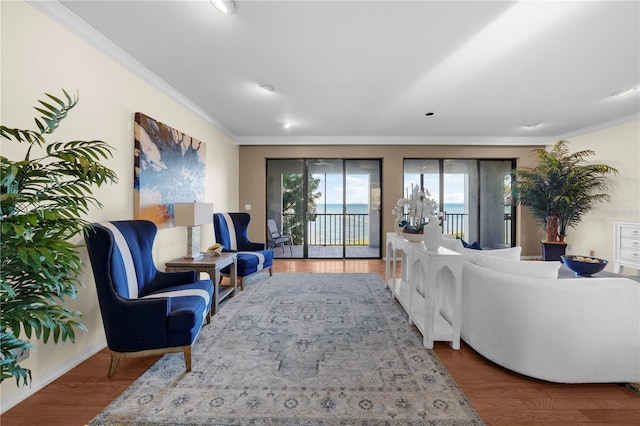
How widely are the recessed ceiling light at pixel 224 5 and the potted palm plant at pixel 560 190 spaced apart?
18.1ft

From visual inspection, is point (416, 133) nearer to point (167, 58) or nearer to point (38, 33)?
point (167, 58)

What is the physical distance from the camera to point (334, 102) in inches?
139

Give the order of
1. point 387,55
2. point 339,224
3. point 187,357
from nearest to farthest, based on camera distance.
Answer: point 187,357 → point 387,55 → point 339,224

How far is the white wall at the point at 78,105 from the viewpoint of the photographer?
→ 158cm

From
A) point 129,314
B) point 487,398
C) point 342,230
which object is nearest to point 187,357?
point 129,314

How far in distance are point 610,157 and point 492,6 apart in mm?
4587

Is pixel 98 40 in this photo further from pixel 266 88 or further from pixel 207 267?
pixel 207 267

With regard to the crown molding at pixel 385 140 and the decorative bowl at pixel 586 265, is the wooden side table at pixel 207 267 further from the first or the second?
the decorative bowl at pixel 586 265

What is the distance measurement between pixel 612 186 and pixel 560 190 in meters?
0.72

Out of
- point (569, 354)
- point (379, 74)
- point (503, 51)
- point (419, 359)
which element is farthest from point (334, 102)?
point (569, 354)

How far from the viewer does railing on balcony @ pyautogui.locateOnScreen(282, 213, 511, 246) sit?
5805 mm

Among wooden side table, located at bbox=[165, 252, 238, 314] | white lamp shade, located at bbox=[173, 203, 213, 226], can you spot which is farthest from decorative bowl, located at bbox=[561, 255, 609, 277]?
white lamp shade, located at bbox=[173, 203, 213, 226]

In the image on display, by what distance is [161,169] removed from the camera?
2904mm

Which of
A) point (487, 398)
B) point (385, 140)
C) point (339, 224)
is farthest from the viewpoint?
point (339, 224)
